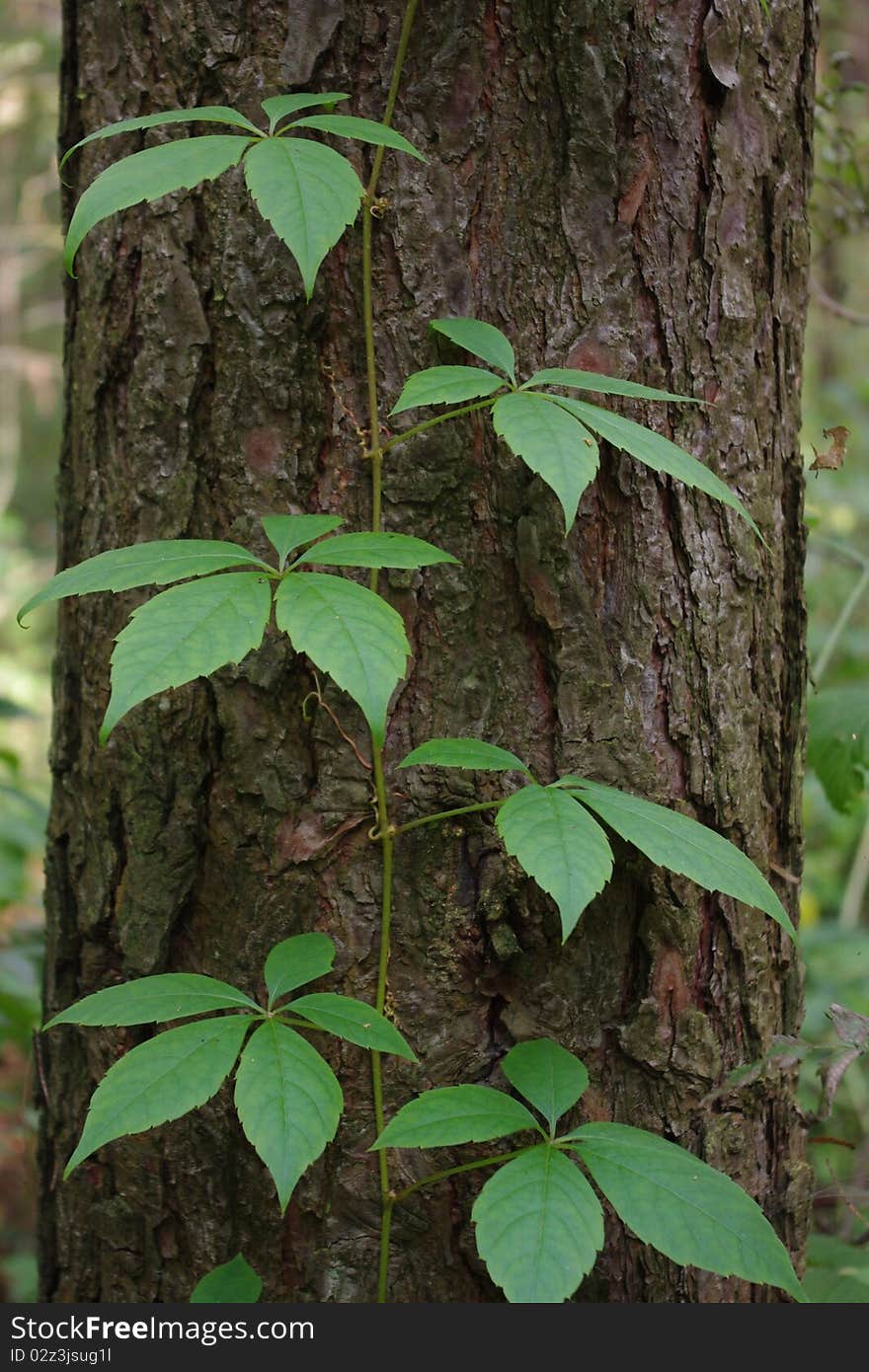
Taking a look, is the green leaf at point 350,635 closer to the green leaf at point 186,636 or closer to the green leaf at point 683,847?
the green leaf at point 186,636

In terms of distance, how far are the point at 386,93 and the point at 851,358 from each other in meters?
7.25

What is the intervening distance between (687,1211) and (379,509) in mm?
785

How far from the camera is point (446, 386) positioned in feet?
A: 3.39

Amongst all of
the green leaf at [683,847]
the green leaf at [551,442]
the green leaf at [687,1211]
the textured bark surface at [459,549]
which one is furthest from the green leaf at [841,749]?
the green leaf at [551,442]

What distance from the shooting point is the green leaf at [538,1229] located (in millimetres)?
901

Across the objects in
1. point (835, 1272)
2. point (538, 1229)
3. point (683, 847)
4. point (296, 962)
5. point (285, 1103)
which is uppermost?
point (683, 847)

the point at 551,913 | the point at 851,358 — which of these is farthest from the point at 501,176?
the point at 851,358

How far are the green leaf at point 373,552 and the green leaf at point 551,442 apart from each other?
0.39 ft

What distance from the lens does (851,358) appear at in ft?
24.9

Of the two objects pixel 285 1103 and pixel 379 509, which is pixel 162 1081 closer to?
pixel 285 1103

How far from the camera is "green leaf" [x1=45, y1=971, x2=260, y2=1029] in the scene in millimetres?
1059

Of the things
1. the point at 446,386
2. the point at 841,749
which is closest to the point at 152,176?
the point at 446,386

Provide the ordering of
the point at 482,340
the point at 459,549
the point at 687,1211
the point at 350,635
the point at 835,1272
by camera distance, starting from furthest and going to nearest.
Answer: the point at 835,1272, the point at 459,549, the point at 482,340, the point at 687,1211, the point at 350,635

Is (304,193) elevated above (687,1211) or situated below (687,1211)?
above
